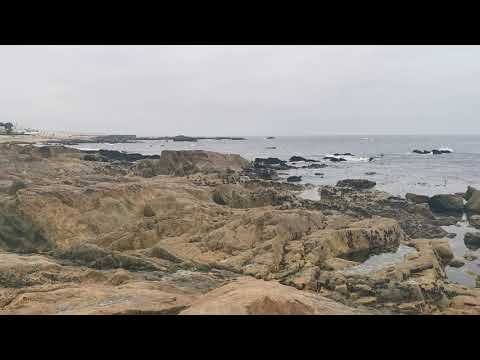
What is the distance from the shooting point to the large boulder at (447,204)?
25.5 meters

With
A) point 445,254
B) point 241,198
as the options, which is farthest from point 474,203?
point 241,198

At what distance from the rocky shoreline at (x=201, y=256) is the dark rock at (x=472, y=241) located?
12 centimetres

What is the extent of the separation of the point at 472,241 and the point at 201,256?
12.9 m

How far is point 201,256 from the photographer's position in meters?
12.4

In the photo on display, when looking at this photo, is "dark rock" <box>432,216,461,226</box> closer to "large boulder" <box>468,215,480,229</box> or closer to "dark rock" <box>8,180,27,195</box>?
"large boulder" <box>468,215,480,229</box>

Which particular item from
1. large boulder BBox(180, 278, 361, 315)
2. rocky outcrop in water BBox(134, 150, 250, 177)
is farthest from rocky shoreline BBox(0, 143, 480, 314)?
rocky outcrop in water BBox(134, 150, 250, 177)

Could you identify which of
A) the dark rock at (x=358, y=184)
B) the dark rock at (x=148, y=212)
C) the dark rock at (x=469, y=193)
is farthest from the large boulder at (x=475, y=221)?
the dark rock at (x=148, y=212)

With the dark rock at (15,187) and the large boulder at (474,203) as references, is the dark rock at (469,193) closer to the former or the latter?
the large boulder at (474,203)

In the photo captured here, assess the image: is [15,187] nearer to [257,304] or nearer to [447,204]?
[257,304]

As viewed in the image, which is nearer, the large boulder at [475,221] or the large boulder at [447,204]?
the large boulder at [475,221]

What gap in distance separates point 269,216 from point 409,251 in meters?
5.06

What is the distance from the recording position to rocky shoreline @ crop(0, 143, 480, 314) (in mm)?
6797
